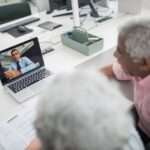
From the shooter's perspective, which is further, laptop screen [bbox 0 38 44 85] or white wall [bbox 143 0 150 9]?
white wall [bbox 143 0 150 9]

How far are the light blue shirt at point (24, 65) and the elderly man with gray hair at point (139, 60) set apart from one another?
1.69 feet

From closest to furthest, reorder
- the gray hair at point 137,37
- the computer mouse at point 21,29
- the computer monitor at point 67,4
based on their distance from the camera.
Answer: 1. the gray hair at point 137,37
2. the computer mouse at point 21,29
3. the computer monitor at point 67,4

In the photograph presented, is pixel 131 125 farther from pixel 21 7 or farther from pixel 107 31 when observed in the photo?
pixel 21 7

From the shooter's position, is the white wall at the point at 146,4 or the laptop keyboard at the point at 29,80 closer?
the laptop keyboard at the point at 29,80

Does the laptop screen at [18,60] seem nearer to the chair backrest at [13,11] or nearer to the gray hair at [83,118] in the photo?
the gray hair at [83,118]

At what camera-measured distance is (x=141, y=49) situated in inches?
42.2

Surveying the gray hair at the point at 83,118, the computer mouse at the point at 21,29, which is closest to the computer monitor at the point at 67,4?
the computer mouse at the point at 21,29

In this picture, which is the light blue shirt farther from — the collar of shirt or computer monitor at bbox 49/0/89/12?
computer monitor at bbox 49/0/89/12

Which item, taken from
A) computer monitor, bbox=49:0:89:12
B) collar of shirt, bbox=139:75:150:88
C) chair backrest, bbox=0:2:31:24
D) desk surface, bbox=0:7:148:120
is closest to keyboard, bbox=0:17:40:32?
desk surface, bbox=0:7:148:120

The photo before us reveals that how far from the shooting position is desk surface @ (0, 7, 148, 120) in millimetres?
1264

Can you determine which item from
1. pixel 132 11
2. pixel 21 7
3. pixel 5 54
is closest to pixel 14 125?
pixel 5 54

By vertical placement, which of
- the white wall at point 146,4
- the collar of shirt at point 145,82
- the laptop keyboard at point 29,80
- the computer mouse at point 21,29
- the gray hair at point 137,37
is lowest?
the laptop keyboard at point 29,80

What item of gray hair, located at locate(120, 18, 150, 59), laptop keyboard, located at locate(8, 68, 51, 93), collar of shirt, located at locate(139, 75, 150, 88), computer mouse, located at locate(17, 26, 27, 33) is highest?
gray hair, located at locate(120, 18, 150, 59)

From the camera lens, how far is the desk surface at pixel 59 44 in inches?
49.8
